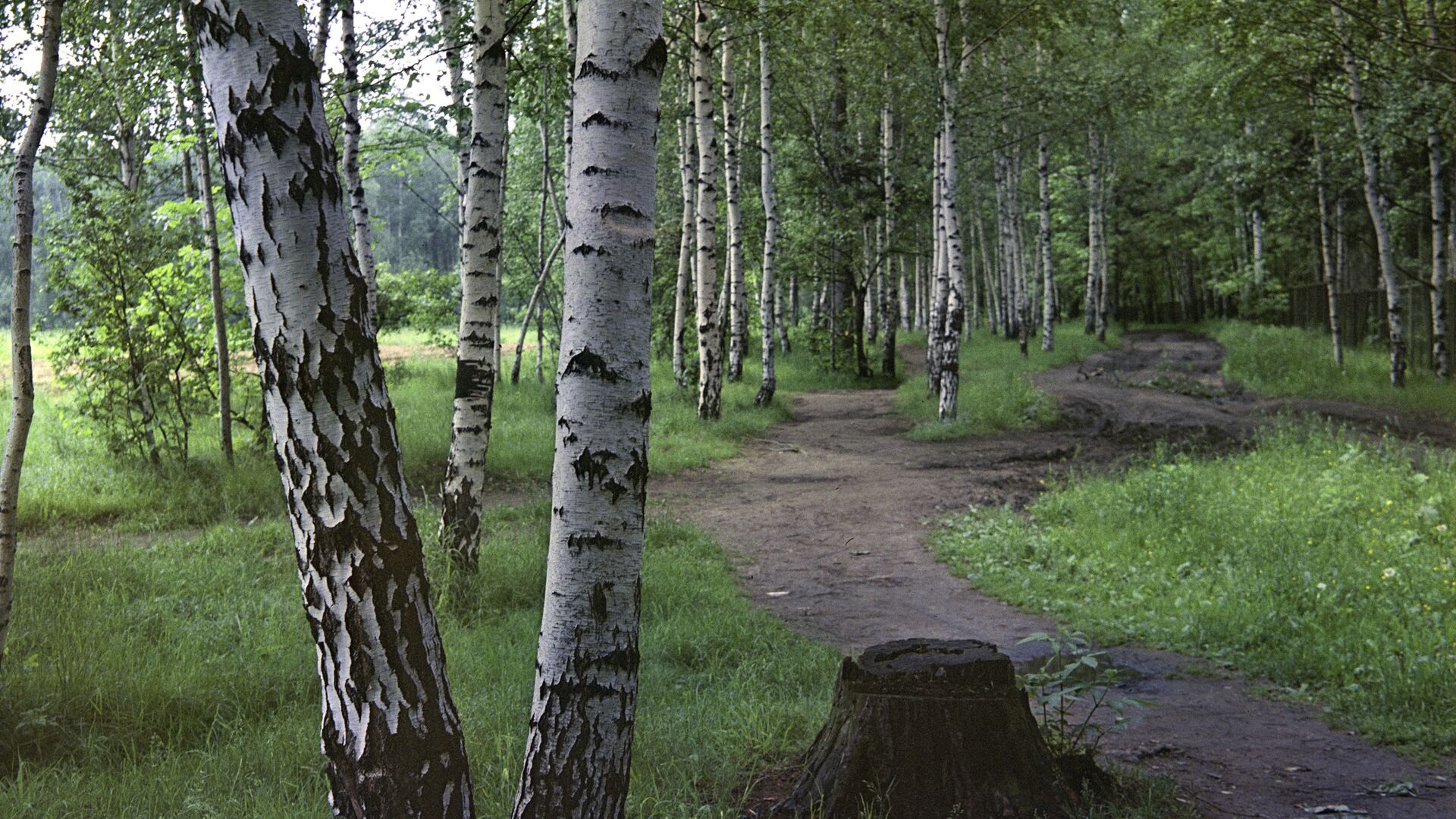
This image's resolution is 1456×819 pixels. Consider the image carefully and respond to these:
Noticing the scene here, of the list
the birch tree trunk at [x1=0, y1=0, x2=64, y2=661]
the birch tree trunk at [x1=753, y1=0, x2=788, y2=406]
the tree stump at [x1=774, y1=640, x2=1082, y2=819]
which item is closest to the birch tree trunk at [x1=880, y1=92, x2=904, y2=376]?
the birch tree trunk at [x1=753, y1=0, x2=788, y2=406]

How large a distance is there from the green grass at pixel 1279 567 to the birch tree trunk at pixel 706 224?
7.07 meters

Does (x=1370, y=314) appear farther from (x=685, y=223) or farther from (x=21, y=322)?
(x=21, y=322)

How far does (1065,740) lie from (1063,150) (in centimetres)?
3821

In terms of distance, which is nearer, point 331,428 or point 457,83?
point 331,428

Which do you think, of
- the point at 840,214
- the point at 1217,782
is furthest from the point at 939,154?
the point at 1217,782

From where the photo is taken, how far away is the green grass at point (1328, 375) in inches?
664

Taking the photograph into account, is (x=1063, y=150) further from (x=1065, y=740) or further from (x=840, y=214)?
(x=1065, y=740)

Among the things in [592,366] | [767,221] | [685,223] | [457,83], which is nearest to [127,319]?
[457,83]

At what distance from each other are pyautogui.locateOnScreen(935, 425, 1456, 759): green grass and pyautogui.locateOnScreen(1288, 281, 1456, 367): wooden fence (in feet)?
38.5

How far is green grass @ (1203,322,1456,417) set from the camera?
1688 cm

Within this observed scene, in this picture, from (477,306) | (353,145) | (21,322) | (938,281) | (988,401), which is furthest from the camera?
(938,281)

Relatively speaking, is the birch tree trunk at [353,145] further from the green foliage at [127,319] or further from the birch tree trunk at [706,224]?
the birch tree trunk at [706,224]

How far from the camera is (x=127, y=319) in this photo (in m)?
10.5

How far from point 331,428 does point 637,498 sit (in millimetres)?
906
